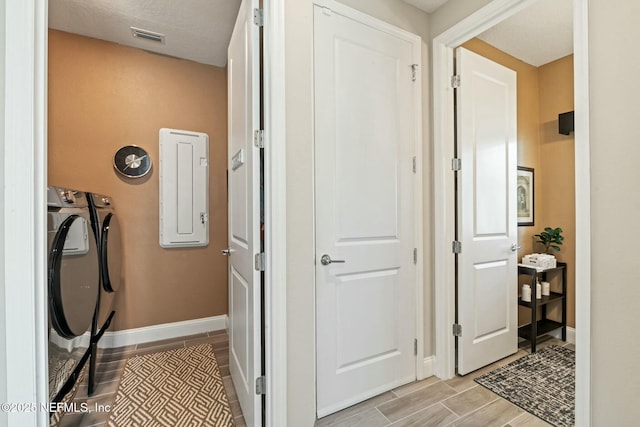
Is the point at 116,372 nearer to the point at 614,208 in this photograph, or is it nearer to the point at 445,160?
the point at 445,160

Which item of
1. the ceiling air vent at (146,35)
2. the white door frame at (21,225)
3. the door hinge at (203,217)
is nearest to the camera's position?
the white door frame at (21,225)

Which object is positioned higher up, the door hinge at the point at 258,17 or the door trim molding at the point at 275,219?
the door hinge at the point at 258,17

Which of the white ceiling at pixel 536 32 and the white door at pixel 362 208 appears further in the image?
the white ceiling at pixel 536 32

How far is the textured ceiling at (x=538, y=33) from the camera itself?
208 centimetres

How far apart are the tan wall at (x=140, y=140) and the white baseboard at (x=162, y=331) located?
5 centimetres

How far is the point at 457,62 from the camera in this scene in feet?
6.67

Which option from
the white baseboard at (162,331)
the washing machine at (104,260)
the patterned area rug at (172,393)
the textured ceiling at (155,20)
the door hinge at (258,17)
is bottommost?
the patterned area rug at (172,393)

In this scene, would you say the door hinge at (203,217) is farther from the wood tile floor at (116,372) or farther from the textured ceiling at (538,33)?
the textured ceiling at (538,33)

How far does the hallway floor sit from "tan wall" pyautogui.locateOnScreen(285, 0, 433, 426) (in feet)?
1.15

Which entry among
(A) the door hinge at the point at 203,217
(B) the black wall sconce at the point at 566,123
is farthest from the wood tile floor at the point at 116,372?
(B) the black wall sconce at the point at 566,123

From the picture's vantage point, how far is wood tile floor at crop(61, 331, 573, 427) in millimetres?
1579

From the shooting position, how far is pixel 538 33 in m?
2.34

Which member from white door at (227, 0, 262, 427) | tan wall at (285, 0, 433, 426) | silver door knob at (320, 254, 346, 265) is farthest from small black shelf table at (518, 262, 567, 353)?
white door at (227, 0, 262, 427)

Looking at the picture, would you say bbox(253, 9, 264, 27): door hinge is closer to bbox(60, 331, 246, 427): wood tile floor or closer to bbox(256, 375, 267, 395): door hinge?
bbox(256, 375, 267, 395): door hinge
